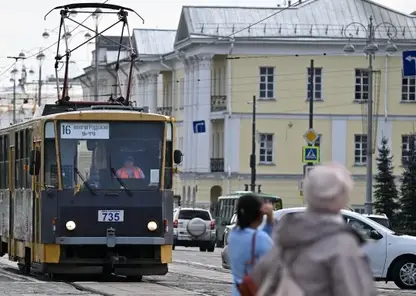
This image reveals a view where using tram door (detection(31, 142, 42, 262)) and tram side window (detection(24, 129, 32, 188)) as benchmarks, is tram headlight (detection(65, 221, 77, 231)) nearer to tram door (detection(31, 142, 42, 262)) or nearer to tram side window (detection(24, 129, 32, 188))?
tram door (detection(31, 142, 42, 262))

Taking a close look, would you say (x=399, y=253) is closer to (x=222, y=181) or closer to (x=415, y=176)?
(x=415, y=176)

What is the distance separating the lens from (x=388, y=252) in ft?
86.3

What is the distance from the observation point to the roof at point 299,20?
7869 cm

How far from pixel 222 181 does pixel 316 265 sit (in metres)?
Result: 71.9

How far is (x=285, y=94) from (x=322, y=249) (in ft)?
235

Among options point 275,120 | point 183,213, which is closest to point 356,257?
point 183,213

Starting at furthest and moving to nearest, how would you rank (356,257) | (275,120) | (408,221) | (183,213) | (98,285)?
(275,120), (408,221), (183,213), (98,285), (356,257)

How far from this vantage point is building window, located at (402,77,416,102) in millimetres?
78812

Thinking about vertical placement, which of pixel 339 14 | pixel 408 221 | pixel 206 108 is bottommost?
pixel 408 221

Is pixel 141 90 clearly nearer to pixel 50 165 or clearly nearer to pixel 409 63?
pixel 409 63

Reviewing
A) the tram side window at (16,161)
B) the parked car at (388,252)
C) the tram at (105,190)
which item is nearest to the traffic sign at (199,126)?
the tram side window at (16,161)

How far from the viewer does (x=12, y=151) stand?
1137 inches

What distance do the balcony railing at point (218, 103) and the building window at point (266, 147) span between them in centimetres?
263

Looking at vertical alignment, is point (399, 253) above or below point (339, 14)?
below
